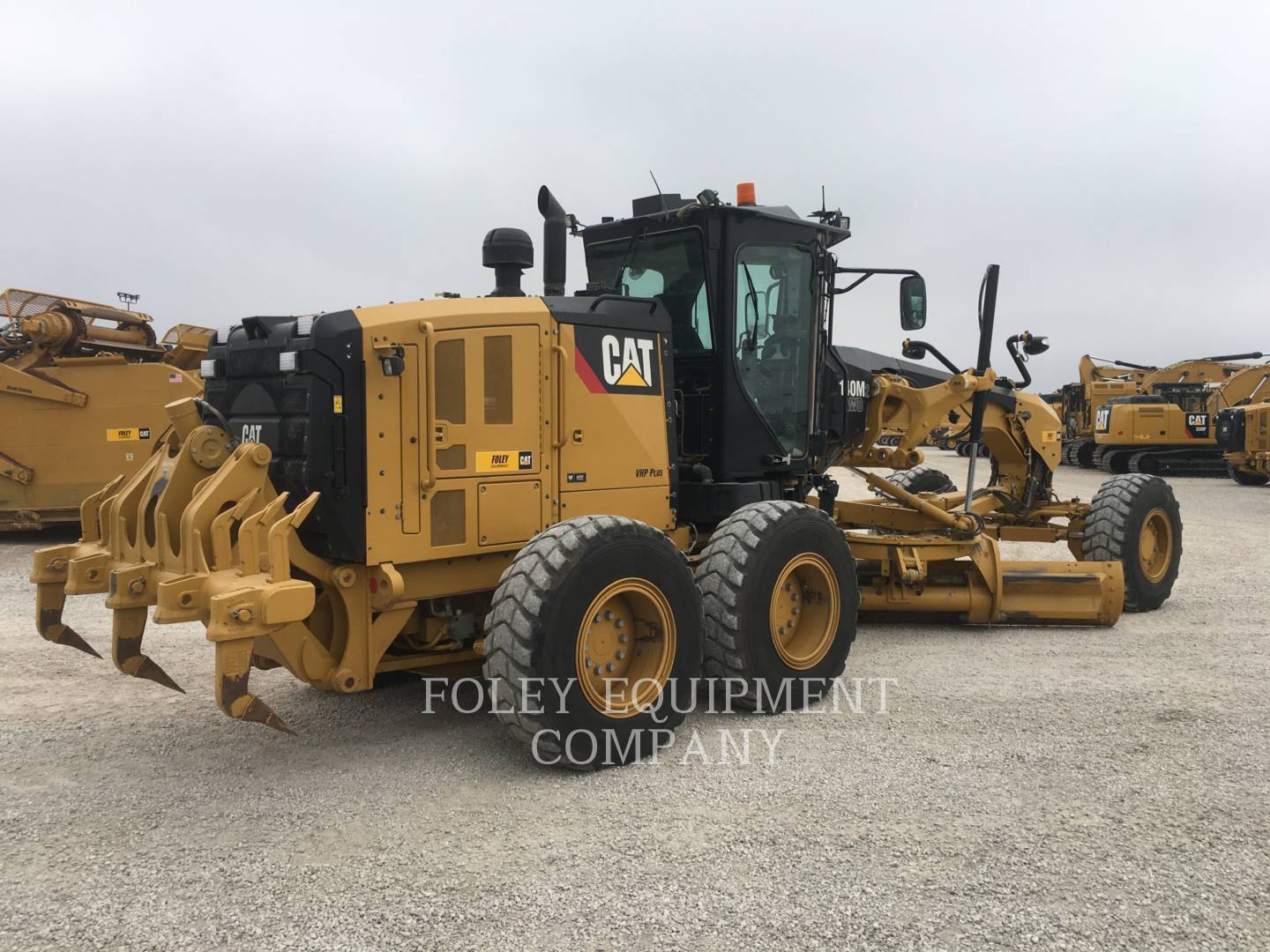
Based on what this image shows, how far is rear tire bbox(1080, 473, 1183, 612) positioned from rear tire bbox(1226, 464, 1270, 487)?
1756cm

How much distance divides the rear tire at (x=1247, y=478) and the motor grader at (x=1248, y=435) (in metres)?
0.44

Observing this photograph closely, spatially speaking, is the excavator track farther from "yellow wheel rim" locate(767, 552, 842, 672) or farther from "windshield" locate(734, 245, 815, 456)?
"yellow wheel rim" locate(767, 552, 842, 672)

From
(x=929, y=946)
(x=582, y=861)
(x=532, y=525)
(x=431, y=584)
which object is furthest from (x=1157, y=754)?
(x=431, y=584)

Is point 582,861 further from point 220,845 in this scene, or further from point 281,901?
point 220,845

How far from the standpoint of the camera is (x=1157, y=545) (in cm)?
860

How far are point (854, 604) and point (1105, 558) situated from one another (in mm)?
3527

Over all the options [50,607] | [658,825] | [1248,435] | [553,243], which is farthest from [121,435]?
[1248,435]

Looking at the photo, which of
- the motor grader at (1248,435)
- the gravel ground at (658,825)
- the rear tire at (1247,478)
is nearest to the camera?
the gravel ground at (658,825)

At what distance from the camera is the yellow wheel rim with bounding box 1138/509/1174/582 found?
843cm

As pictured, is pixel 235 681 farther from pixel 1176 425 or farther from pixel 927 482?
pixel 1176 425

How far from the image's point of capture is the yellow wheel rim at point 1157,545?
8430 millimetres

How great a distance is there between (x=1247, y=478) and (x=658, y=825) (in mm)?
24541

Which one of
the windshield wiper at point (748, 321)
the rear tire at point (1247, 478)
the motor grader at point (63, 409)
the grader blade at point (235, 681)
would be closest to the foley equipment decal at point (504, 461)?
the grader blade at point (235, 681)

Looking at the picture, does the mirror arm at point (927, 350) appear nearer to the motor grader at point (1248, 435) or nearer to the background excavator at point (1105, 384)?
the motor grader at point (1248, 435)
